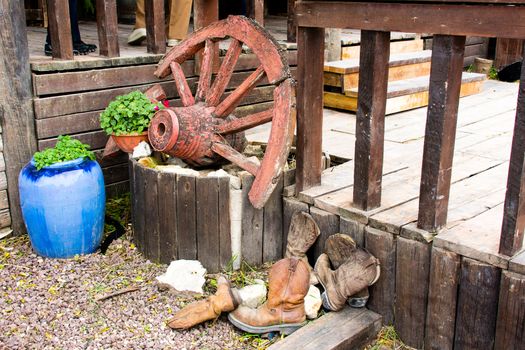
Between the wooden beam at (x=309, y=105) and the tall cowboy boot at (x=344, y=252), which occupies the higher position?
the wooden beam at (x=309, y=105)

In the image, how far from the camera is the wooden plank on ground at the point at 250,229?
3.38 metres

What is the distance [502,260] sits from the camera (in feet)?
8.22

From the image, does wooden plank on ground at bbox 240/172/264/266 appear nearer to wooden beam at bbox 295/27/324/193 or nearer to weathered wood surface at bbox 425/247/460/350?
wooden beam at bbox 295/27/324/193

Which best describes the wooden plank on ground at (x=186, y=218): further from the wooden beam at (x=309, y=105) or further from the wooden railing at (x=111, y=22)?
the wooden railing at (x=111, y=22)

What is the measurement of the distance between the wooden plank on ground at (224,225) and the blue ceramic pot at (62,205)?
87 centimetres

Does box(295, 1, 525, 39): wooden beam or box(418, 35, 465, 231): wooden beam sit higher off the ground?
box(295, 1, 525, 39): wooden beam

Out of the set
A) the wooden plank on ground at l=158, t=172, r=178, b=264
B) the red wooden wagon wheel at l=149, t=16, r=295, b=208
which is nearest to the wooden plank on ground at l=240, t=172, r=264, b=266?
the red wooden wagon wheel at l=149, t=16, r=295, b=208

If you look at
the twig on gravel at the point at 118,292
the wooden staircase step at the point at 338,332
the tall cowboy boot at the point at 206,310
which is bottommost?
the twig on gravel at the point at 118,292

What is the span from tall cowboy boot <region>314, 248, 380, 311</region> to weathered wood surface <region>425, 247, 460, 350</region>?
0.29m

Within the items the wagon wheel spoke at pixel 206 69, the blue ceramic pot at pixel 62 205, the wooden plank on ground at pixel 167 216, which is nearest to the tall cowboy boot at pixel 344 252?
the wooden plank on ground at pixel 167 216

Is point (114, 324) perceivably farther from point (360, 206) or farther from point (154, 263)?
point (360, 206)

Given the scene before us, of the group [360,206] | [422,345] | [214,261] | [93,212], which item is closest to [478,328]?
[422,345]

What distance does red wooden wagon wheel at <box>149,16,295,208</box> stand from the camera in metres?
3.13

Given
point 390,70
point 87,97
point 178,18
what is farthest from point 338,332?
point 390,70
